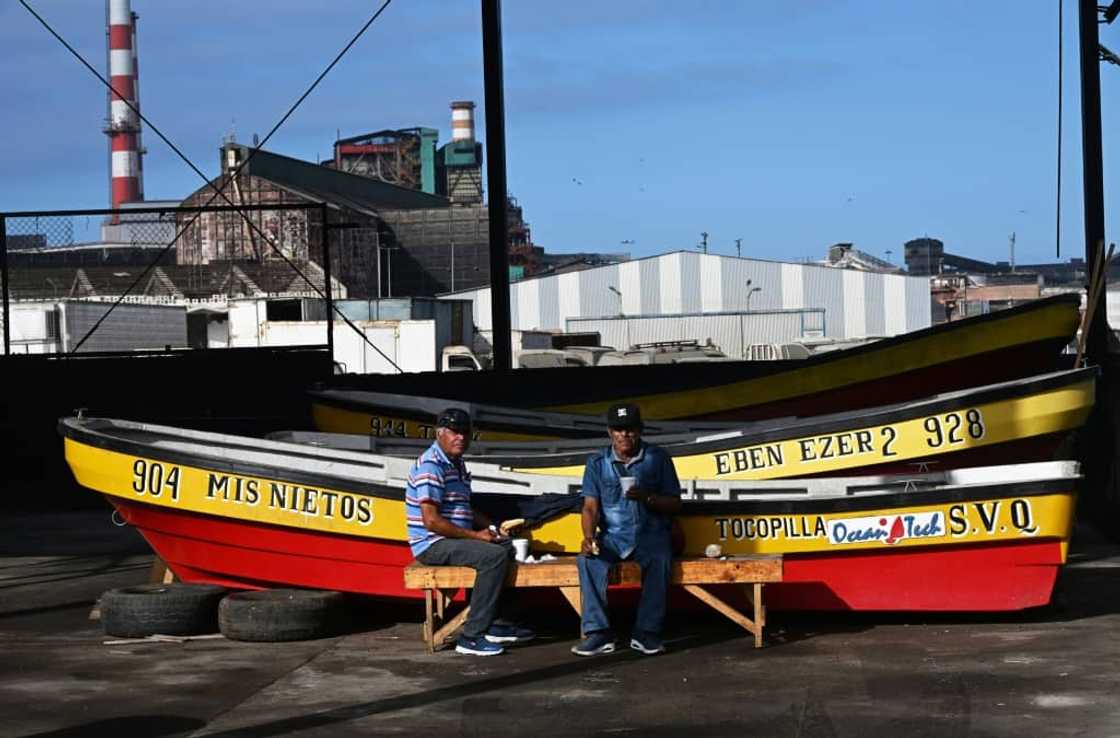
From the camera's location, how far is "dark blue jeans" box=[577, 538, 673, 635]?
31.5 feet

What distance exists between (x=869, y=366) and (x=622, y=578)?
7476 mm

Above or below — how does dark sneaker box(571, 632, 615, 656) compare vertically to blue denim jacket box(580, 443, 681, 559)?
below

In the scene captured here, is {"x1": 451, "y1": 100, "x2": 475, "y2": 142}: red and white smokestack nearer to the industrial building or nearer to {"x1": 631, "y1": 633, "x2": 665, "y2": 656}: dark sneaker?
the industrial building

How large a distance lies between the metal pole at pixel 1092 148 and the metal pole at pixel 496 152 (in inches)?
251

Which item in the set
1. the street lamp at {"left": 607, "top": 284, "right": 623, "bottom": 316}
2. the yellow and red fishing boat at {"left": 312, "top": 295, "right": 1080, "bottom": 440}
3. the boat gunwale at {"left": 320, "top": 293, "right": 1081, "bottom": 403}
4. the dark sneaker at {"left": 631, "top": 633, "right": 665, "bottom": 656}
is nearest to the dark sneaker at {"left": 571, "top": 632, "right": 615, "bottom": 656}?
the dark sneaker at {"left": 631, "top": 633, "right": 665, "bottom": 656}

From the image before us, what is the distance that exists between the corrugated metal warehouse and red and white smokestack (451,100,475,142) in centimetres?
4110

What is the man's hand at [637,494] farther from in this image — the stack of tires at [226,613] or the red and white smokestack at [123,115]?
the red and white smokestack at [123,115]

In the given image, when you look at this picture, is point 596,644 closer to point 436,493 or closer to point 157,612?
point 436,493

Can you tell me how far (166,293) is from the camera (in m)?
48.9

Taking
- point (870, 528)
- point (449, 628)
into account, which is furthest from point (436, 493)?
point (870, 528)

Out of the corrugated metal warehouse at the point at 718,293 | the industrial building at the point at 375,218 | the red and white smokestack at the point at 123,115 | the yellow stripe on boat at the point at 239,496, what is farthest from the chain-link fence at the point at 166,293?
the red and white smokestack at the point at 123,115

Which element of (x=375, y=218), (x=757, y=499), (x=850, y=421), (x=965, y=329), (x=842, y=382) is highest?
(x=375, y=218)

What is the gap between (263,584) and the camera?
1114 centimetres

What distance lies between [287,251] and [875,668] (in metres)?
54.1
